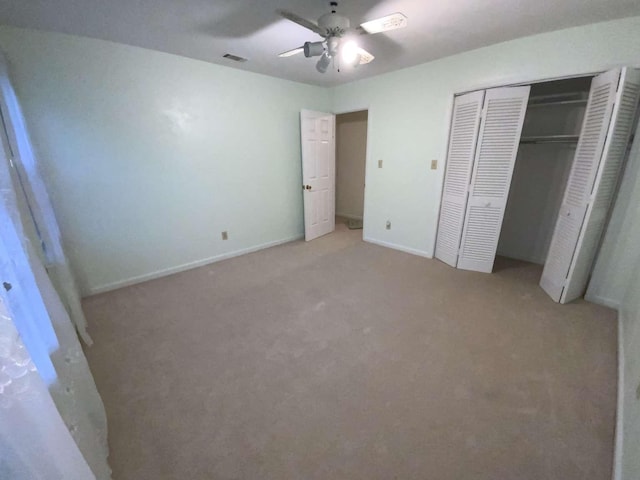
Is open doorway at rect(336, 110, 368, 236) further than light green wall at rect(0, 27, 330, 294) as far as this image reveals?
Yes

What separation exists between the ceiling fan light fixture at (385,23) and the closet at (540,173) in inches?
62.0

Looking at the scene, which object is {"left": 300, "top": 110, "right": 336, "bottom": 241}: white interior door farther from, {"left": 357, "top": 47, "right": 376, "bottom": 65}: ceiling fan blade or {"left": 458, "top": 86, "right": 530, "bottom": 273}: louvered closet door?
{"left": 458, "top": 86, "right": 530, "bottom": 273}: louvered closet door

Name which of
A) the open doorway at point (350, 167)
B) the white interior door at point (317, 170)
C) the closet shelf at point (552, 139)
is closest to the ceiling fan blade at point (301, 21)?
the white interior door at point (317, 170)

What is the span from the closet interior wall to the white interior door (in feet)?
8.38

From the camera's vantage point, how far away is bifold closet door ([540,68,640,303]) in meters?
1.99

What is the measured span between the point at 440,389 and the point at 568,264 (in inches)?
Result: 71.3

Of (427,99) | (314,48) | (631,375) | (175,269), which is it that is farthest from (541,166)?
(175,269)

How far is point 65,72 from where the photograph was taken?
2.23m

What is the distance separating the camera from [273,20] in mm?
1995

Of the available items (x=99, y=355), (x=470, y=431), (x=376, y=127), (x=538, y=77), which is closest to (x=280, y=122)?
(x=376, y=127)

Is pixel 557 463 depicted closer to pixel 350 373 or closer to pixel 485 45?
pixel 350 373

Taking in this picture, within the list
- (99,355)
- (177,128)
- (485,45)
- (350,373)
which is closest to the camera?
(350,373)

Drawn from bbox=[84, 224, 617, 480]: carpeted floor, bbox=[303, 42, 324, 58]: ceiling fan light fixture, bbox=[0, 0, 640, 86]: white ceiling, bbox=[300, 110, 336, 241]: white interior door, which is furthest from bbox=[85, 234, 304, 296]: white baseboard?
bbox=[303, 42, 324, 58]: ceiling fan light fixture

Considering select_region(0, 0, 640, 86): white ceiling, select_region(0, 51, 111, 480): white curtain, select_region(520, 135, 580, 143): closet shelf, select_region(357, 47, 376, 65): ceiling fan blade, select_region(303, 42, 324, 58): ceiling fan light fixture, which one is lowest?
select_region(0, 51, 111, 480): white curtain
